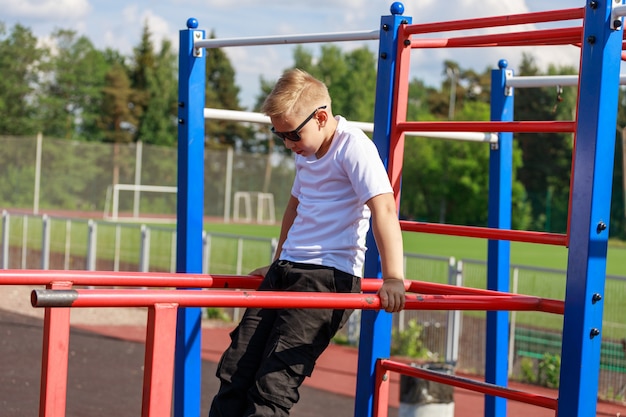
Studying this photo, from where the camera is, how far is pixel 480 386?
321 centimetres

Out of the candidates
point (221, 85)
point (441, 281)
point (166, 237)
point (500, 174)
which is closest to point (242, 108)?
point (221, 85)

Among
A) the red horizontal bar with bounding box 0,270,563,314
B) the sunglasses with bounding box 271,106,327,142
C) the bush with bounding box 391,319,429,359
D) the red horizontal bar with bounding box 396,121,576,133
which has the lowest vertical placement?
the bush with bounding box 391,319,429,359

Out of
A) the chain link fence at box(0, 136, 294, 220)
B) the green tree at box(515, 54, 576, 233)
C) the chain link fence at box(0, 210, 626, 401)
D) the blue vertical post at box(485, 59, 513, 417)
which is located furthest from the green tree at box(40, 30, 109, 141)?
the blue vertical post at box(485, 59, 513, 417)

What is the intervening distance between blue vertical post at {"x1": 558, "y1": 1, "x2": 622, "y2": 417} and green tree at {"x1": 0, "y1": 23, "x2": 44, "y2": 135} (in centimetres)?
3872

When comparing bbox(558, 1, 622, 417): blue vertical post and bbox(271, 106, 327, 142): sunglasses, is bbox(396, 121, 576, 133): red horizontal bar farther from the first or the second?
bbox(271, 106, 327, 142): sunglasses

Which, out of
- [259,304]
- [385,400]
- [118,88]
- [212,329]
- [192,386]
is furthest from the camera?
[118,88]

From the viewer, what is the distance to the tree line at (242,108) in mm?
40219

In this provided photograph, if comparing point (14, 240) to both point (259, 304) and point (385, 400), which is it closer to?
point (385, 400)

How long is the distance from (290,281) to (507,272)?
1800 mm

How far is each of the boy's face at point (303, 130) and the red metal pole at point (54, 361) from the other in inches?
35.6

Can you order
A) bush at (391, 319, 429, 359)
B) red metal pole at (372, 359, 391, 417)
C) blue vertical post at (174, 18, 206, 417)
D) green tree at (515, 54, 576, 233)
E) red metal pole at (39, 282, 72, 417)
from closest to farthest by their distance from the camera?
1. red metal pole at (39, 282, 72, 417)
2. red metal pole at (372, 359, 391, 417)
3. blue vertical post at (174, 18, 206, 417)
4. bush at (391, 319, 429, 359)
5. green tree at (515, 54, 576, 233)

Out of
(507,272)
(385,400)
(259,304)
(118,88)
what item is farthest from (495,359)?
(118,88)

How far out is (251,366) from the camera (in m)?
2.97

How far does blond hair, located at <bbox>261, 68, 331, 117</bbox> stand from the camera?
2.93 m
